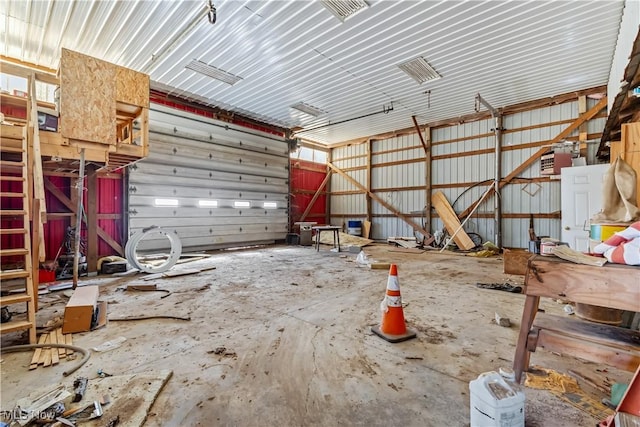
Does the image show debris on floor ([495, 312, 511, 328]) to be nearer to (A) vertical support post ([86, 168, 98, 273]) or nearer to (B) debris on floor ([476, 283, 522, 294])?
(B) debris on floor ([476, 283, 522, 294])

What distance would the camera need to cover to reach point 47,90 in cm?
581

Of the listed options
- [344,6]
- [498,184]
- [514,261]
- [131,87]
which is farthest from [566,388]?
[498,184]

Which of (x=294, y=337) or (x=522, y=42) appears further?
(x=522, y=42)

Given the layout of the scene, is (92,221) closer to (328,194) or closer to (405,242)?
(405,242)

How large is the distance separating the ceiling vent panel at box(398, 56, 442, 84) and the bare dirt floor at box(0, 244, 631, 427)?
15.0 feet

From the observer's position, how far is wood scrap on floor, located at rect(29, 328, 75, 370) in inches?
82.7

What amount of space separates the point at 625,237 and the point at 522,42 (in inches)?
207

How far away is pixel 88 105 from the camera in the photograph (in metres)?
4.25

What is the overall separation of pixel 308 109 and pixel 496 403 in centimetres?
848

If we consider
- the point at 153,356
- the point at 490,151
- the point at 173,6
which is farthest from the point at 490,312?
the point at 490,151

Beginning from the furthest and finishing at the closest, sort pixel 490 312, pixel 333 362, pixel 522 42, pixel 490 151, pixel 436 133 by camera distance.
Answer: pixel 436 133
pixel 490 151
pixel 522 42
pixel 490 312
pixel 333 362

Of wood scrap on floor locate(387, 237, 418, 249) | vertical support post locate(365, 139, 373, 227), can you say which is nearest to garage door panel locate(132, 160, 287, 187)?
vertical support post locate(365, 139, 373, 227)

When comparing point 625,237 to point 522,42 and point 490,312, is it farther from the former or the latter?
point 522,42

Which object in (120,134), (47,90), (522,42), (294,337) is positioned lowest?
(294,337)
